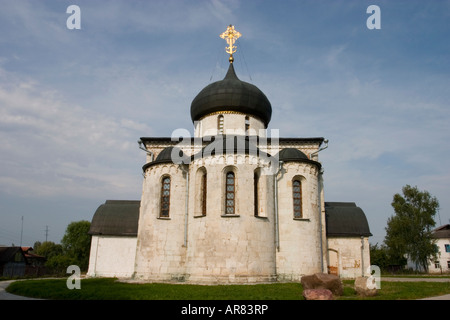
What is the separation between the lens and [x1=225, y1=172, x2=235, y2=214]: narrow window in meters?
16.8

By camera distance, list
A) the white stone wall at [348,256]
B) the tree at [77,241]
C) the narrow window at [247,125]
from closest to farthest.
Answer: the white stone wall at [348,256]
the narrow window at [247,125]
the tree at [77,241]

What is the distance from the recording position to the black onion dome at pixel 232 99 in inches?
850

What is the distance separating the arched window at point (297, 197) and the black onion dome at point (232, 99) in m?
5.59

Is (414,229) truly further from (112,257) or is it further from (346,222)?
→ (112,257)

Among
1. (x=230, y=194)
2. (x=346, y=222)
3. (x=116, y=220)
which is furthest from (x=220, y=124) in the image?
(x=346, y=222)

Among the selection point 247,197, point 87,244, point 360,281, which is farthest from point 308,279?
point 87,244

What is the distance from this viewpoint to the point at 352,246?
862 inches

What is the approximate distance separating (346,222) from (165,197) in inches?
473

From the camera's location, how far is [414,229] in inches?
1309

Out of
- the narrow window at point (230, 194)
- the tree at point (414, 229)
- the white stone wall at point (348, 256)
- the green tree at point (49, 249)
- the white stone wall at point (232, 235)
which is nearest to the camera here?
the white stone wall at point (232, 235)

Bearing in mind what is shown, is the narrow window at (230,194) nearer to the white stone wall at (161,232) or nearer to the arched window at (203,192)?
the arched window at (203,192)

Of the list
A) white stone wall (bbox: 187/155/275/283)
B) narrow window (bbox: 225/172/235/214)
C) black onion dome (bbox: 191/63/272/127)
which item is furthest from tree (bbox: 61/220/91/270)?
narrow window (bbox: 225/172/235/214)

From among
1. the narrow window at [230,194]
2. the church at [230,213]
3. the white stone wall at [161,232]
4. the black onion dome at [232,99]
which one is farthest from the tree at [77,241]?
the narrow window at [230,194]

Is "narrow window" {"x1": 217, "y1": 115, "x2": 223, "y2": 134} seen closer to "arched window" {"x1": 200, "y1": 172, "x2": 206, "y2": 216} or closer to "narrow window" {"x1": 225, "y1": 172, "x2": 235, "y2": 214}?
"arched window" {"x1": 200, "y1": 172, "x2": 206, "y2": 216}
